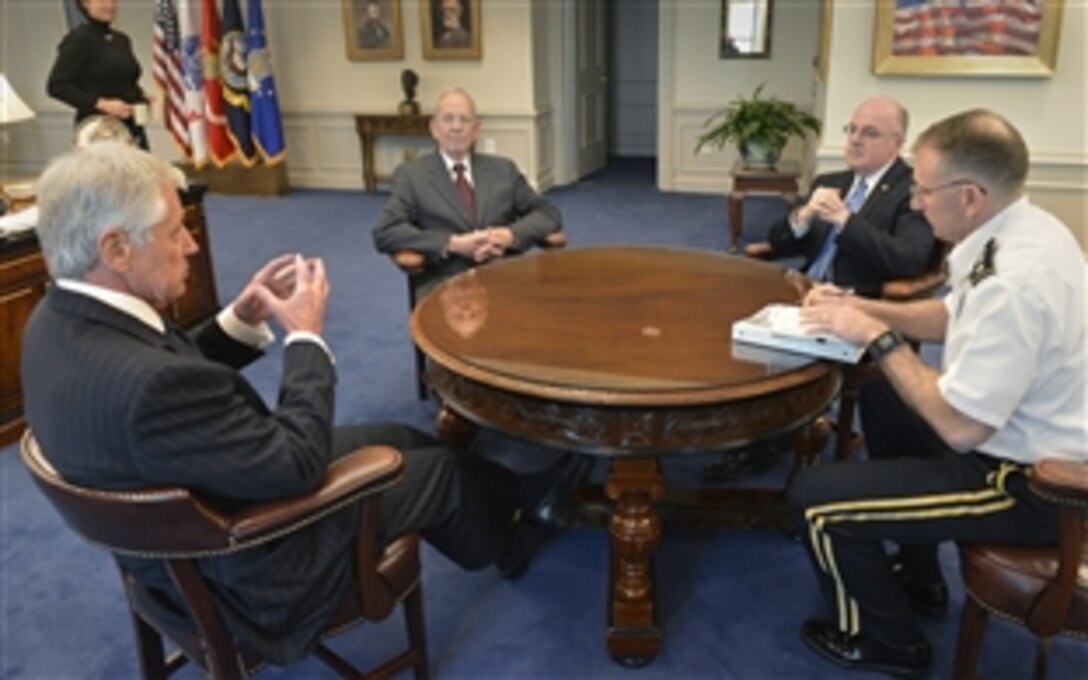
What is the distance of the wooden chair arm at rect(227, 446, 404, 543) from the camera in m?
1.37

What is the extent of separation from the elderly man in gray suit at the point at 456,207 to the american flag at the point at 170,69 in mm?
4701

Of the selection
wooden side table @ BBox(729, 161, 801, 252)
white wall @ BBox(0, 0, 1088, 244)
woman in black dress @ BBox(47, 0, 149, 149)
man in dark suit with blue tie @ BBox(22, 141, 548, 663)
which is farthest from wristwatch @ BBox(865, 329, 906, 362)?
white wall @ BBox(0, 0, 1088, 244)

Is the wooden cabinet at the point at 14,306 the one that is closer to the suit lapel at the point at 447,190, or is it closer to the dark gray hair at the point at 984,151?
the suit lapel at the point at 447,190

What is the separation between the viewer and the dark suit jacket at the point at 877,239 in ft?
8.39

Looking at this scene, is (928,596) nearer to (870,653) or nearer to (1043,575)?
(870,653)

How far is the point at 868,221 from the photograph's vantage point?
270 centimetres

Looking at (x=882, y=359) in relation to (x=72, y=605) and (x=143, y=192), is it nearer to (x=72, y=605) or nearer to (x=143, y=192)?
(x=143, y=192)

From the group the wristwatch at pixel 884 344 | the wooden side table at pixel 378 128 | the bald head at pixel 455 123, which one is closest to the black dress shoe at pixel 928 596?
the wristwatch at pixel 884 344

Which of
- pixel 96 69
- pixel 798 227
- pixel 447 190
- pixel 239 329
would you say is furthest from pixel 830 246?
pixel 96 69

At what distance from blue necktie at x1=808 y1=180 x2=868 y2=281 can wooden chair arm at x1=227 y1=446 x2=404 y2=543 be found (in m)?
1.73

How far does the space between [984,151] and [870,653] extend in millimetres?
1076

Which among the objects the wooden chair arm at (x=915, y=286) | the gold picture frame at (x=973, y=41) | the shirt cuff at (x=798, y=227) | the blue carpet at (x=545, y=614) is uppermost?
the gold picture frame at (x=973, y=41)

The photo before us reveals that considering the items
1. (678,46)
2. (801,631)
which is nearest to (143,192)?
(801,631)

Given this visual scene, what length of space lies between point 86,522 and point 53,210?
1.58 feet
